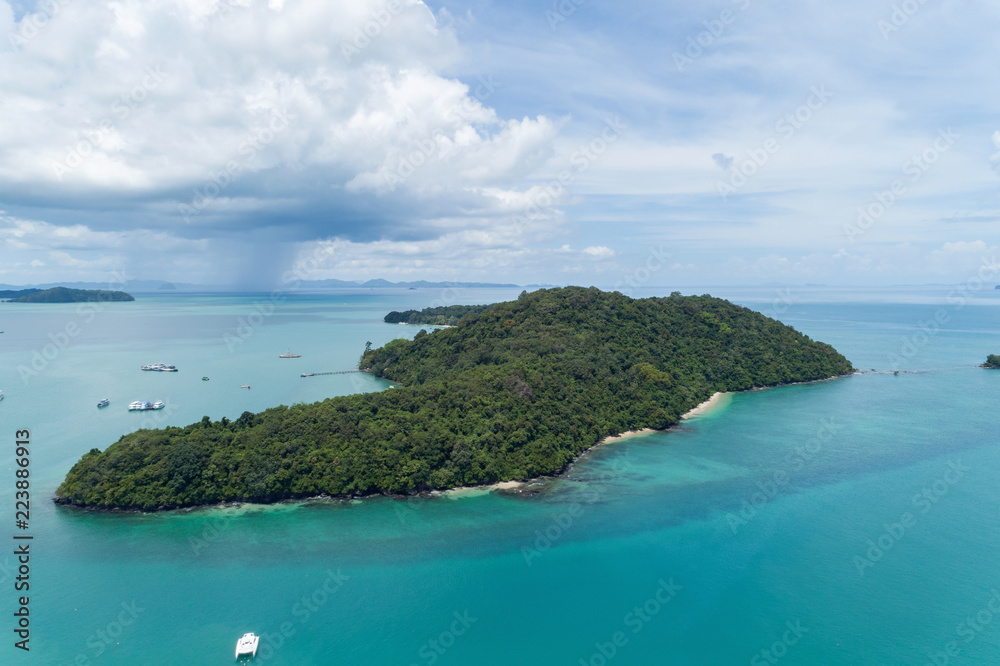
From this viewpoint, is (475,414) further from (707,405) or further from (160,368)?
(160,368)

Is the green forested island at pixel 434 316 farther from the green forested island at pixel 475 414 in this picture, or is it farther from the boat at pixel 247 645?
the boat at pixel 247 645

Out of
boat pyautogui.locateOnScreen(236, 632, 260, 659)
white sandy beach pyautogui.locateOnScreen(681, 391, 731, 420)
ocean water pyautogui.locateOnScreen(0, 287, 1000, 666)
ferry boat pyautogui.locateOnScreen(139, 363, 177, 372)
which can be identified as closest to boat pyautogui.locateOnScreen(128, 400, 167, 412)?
ocean water pyautogui.locateOnScreen(0, 287, 1000, 666)

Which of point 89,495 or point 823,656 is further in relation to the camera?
point 89,495

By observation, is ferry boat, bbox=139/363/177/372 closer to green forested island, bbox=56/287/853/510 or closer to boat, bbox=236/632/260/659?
green forested island, bbox=56/287/853/510

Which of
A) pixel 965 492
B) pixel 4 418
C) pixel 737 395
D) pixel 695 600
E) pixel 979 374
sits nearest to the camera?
pixel 695 600

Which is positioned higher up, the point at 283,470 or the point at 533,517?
the point at 283,470

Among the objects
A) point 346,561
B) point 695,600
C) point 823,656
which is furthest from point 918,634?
point 346,561

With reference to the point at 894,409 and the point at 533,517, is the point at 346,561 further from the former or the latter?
the point at 894,409
